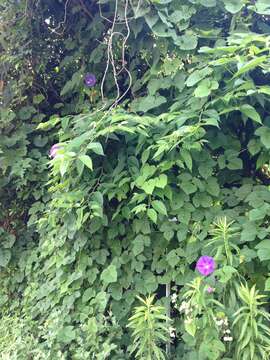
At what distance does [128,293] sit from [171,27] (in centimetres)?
132

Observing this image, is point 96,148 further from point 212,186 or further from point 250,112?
point 250,112

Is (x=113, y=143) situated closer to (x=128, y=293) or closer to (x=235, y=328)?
(x=128, y=293)

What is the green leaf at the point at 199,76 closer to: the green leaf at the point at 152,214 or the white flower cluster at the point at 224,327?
the green leaf at the point at 152,214

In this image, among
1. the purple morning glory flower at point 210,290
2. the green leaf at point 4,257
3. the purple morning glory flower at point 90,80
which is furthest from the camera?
the green leaf at point 4,257

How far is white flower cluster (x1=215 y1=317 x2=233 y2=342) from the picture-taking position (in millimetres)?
1449

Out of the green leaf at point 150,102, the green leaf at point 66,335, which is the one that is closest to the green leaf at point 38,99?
the green leaf at point 150,102

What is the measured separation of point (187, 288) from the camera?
1.72 m

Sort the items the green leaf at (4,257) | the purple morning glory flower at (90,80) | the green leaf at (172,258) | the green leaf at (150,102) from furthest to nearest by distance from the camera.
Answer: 1. the green leaf at (4,257)
2. the purple morning glory flower at (90,80)
3. the green leaf at (150,102)
4. the green leaf at (172,258)

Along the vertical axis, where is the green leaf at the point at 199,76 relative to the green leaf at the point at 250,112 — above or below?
above

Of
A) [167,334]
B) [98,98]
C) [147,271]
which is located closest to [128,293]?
[147,271]

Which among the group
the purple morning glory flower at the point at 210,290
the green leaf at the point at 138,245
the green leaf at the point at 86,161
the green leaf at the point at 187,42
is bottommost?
the green leaf at the point at 138,245

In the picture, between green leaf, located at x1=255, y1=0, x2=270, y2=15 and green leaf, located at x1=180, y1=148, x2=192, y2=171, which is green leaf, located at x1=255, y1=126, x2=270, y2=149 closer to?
green leaf, located at x1=180, y1=148, x2=192, y2=171

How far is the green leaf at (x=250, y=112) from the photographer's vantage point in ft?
5.26

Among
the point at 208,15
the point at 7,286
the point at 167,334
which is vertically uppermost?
the point at 208,15
